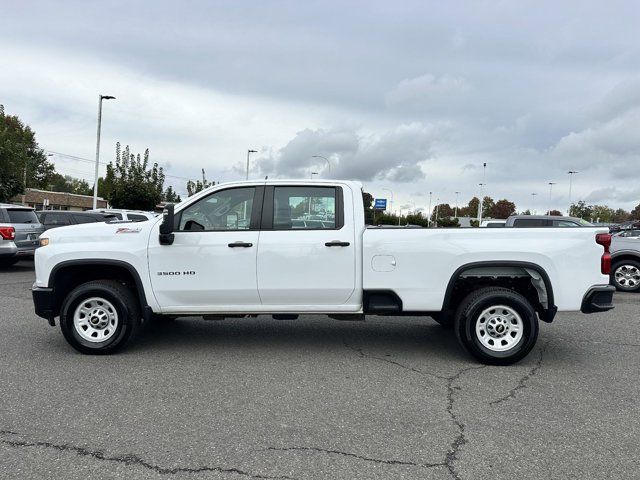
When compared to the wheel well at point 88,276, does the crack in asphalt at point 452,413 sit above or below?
below

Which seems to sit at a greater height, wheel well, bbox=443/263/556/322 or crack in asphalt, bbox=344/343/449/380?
wheel well, bbox=443/263/556/322

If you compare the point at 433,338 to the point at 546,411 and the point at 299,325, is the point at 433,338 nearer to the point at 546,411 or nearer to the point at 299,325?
the point at 299,325

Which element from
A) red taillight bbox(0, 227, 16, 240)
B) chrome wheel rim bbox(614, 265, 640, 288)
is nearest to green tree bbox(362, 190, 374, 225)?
chrome wheel rim bbox(614, 265, 640, 288)

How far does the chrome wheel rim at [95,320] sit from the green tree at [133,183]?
29.0m

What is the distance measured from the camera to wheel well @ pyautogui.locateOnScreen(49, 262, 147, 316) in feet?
17.6

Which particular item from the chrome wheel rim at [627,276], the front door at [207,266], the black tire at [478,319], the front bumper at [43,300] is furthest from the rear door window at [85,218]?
the chrome wheel rim at [627,276]

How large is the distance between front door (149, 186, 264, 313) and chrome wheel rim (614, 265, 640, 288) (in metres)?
9.71

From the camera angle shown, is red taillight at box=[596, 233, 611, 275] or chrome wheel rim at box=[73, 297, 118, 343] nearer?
red taillight at box=[596, 233, 611, 275]

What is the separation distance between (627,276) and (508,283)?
25.2 ft

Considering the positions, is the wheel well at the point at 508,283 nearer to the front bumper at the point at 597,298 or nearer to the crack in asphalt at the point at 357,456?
the front bumper at the point at 597,298

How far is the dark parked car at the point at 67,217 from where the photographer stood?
15.1m

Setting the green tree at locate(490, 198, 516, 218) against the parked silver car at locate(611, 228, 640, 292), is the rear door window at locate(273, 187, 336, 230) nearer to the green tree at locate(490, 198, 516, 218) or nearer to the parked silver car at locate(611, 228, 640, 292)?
the parked silver car at locate(611, 228, 640, 292)

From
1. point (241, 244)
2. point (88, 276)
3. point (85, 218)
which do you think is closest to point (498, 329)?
point (241, 244)

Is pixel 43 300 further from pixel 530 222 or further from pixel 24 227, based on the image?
pixel 530 222
